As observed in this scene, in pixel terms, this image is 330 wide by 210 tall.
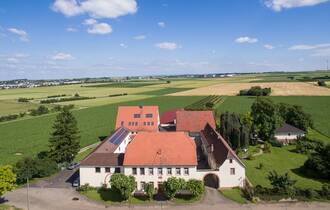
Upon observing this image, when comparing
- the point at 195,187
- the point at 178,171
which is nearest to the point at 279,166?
the point at 178,171

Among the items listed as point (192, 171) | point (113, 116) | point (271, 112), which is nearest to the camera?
point (192, 171)

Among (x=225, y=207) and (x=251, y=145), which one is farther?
(x=251, y=145)

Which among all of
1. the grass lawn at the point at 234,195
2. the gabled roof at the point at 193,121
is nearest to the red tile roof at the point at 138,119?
the gabled roof at the point at 193,121

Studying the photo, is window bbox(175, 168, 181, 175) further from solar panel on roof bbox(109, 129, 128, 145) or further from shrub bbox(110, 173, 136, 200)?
solar panel on roof bbox(109, 129, 128, 145)

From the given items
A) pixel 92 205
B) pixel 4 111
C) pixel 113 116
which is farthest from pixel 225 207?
pixel 4 111

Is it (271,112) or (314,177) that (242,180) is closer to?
(314,177)
